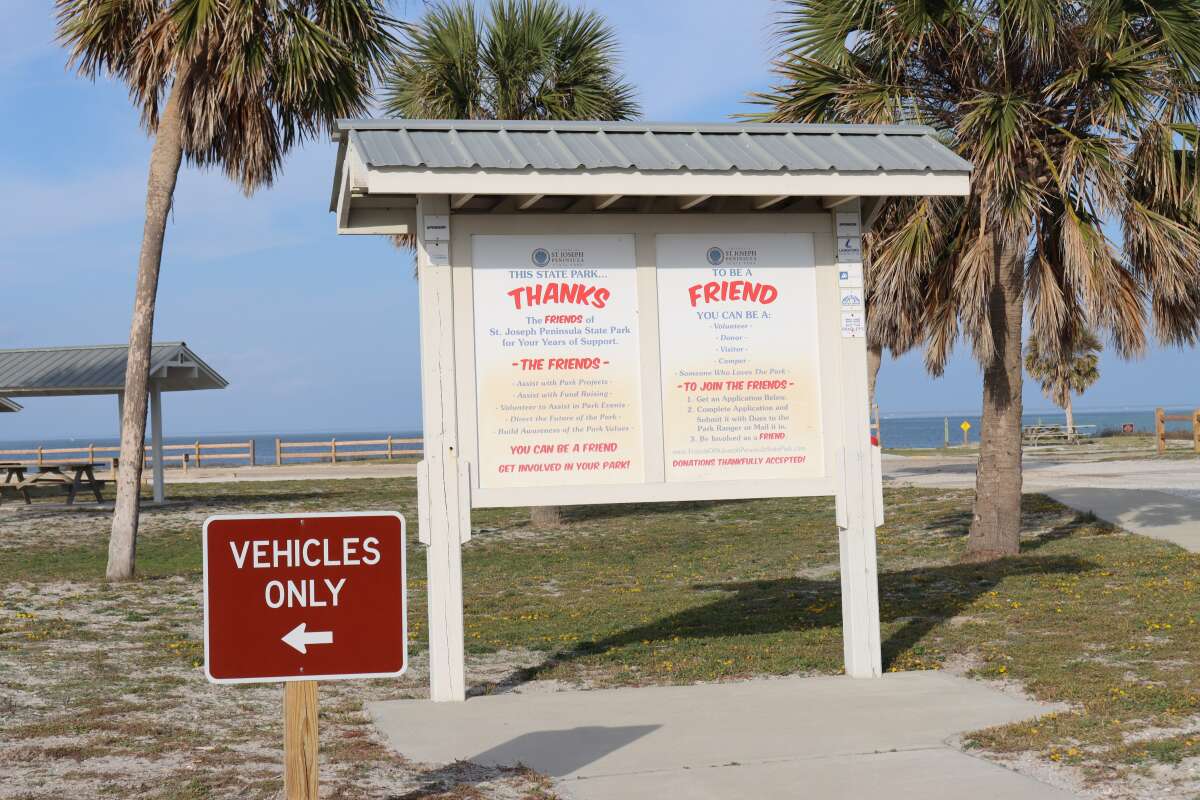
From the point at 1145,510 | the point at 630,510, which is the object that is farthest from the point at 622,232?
the point at 630,510

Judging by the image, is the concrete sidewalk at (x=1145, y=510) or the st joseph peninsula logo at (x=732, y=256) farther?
the concrete sidewalk at (x=1145, y=510)

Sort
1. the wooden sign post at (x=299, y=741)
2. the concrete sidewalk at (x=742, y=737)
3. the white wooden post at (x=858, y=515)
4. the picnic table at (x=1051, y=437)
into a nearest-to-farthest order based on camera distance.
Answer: the wooden sign post at (x=299, y=741), the concrete sidewalk at (x=742, y=737), the white wooden post at (x=858, y=515), the picnic table at (x=1051, y=437)

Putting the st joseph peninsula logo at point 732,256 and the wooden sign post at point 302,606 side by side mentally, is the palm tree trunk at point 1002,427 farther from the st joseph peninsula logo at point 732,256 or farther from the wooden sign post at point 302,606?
the wooden sign post at point 302,606

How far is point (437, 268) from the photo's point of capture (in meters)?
7.61

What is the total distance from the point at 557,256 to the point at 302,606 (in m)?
3.91

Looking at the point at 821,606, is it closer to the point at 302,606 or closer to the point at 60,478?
the point at 302,606

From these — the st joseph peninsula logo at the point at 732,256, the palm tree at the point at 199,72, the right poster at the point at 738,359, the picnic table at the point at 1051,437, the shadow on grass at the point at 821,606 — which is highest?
the palm tree at the point at 199,72

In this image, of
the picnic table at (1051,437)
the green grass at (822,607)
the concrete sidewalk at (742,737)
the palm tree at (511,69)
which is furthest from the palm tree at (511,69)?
the picnic table at (1051,437)

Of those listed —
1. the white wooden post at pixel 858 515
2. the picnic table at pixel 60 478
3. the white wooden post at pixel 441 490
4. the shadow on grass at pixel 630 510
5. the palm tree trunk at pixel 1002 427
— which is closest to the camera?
the white wooden post at pixel 441 490

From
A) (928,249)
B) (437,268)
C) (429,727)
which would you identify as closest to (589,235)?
(437,268)

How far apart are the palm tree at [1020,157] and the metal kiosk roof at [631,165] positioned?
3.77 metres

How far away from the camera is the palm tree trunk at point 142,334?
46.0 ft

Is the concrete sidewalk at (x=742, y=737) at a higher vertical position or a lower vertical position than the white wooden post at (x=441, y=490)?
lower

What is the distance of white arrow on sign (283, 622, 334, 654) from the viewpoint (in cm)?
433
